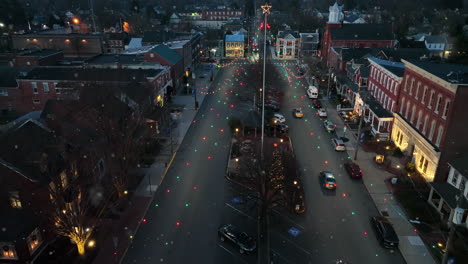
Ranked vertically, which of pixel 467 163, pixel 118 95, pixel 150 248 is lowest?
pixel 150 248

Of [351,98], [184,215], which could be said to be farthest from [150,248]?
[351,98]

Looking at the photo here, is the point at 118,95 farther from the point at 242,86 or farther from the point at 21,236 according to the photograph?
the point at 242,86

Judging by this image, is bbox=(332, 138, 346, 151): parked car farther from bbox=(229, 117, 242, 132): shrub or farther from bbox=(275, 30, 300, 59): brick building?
bbox=(275, 30, 300, 59): brick building

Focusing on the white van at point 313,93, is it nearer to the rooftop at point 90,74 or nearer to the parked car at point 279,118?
the parked car at point 279,118

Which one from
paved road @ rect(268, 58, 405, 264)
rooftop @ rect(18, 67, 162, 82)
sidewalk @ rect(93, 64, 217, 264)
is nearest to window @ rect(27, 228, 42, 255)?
sidewalk @ rect(93, 64, 217, 264)

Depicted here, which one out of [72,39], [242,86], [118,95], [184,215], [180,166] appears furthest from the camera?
[72,39]

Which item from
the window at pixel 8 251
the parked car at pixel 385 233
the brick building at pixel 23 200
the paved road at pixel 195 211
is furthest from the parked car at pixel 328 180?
the window at pixel 8 251
